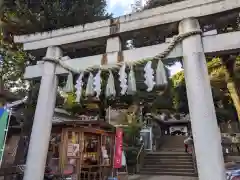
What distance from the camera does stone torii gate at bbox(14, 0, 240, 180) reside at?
152 inches

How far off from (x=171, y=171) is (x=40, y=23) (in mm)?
11710

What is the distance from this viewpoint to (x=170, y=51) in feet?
15.2

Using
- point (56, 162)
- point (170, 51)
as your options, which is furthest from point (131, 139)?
point (170, 51)

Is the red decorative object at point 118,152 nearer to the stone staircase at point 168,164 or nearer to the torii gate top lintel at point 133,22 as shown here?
the stone staircase at point 168,164

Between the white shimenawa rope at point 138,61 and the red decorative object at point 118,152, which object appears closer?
the white shimenawa rope at point 138,61

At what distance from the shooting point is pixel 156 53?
476 centimetres

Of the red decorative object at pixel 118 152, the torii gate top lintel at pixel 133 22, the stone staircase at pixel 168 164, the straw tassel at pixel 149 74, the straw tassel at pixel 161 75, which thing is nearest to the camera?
the torii gate top lintel at pixel 133 22

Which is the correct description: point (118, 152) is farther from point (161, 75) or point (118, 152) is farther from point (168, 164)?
point (168, 164)

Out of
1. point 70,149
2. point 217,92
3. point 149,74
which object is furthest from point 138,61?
point 217,92

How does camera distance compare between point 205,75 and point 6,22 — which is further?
point 6,22

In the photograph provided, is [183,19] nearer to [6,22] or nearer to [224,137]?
[6,22]

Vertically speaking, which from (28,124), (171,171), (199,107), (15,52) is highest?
(15,52)

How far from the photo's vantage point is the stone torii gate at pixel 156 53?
387 cm

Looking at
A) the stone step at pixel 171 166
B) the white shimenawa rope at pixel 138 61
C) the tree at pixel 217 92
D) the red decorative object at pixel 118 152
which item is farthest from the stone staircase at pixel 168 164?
the white shimenawa rope at pixel 138 61
